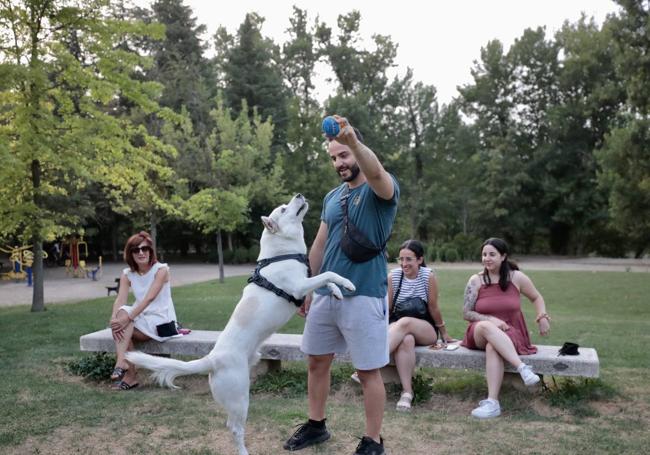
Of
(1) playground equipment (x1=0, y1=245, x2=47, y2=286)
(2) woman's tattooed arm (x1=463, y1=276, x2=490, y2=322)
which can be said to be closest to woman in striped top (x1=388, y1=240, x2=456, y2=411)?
(2) woman's tattooed arm (x1=463, y1=276, x2=490, y2=322)

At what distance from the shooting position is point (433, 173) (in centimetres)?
3656

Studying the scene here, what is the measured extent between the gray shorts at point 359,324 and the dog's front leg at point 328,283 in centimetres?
14

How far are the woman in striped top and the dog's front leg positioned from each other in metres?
1.71

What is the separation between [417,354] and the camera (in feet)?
15.9

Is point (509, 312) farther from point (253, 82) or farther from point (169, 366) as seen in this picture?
point (253, 82)

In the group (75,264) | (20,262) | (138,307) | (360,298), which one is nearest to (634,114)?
(138,307)

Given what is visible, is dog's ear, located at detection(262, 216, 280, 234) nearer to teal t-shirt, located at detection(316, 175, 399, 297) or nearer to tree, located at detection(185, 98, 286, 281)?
teal t-shirt, located at detection(316, 175, 399, 297)

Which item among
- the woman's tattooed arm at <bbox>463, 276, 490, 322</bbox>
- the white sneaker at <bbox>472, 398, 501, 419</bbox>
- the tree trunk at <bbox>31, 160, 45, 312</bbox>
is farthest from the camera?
the tree trunk at <bbox>31, 160, 45, 312</bbox>

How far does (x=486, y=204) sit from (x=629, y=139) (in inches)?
763

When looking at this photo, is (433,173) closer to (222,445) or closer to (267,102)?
(267,102)

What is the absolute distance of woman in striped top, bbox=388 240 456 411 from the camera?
15.6 feet

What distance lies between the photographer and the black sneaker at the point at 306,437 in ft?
12.1

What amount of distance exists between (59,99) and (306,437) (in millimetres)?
9223

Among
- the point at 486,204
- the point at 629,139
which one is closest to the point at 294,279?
the point at 629,139
